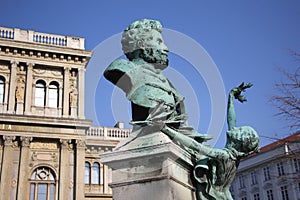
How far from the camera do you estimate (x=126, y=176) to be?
3.79 metres

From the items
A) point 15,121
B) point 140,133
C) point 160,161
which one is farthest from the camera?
point 15,121

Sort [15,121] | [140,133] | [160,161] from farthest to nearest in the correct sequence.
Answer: [15,121]
[140,133]
[160,161]

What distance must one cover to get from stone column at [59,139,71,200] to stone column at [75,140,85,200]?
638 millimetres

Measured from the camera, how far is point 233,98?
442cm

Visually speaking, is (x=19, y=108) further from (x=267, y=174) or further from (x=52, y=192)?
(x=267, y=174)

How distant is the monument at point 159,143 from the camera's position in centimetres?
365

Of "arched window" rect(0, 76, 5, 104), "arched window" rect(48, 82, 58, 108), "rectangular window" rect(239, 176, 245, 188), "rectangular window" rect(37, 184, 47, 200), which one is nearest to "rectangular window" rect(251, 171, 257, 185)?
"rectangular window" rect(239, 176, 245, 188)

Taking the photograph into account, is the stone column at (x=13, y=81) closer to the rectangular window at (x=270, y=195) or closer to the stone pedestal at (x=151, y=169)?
the stone pedestal at (x=151, y=169)

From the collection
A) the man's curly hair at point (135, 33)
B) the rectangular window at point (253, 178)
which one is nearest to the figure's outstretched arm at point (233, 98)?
the man's curly hair at point (135, 33)

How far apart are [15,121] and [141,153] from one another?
24649mm

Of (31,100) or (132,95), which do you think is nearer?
(132,95)

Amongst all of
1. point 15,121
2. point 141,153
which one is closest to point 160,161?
point 141,153

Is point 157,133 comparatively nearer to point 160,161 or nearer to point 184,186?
point 160,161

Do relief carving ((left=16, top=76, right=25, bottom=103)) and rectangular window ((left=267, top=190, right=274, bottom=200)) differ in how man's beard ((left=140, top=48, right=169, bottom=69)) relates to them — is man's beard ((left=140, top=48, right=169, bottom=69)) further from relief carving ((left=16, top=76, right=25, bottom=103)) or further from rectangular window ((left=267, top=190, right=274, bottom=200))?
rectangular window ((left=267, top=190, right=274, bottom=200))
